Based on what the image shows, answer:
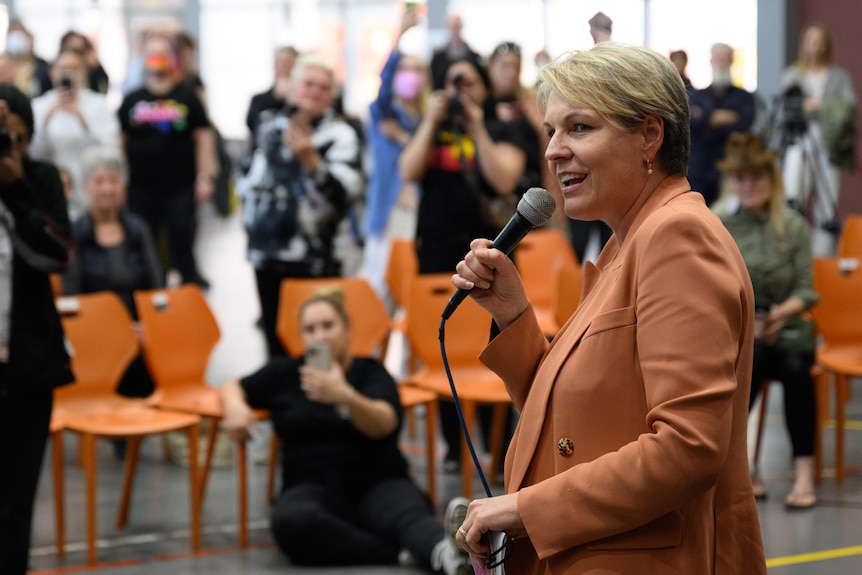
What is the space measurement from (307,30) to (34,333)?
15768 millimetres

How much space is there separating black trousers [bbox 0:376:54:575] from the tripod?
243 inches

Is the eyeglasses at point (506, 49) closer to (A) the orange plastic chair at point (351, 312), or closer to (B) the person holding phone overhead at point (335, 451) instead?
(A) the orange plastic chair at point (351, 312)

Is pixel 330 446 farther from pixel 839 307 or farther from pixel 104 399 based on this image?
pixel 839 307

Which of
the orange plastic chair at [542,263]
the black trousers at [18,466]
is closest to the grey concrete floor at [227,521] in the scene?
the black trousers at [18,466]

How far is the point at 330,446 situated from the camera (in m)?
4.39

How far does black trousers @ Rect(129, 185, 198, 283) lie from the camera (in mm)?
7812

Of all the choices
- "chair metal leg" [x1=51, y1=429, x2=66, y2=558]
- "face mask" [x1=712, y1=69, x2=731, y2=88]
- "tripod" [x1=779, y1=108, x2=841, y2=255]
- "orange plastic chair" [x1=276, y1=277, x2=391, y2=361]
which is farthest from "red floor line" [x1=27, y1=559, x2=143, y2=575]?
"face mask" [x1=712, y1=69, x2=731, y2=88]

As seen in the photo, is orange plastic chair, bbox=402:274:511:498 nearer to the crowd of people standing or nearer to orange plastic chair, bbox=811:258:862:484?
the crowd of people standing

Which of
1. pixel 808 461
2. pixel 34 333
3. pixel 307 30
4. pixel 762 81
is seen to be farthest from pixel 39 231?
pixel 307 30

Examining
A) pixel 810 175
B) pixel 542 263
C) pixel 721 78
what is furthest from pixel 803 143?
pixel 542 263

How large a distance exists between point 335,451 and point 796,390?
1932 millimetres

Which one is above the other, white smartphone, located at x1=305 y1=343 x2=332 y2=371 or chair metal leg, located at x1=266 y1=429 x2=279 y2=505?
white smartphone, located at x1=305 y1=343 x2=332 y2=371

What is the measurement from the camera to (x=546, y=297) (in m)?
6.34

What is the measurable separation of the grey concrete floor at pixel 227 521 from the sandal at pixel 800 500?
4 centimetres
